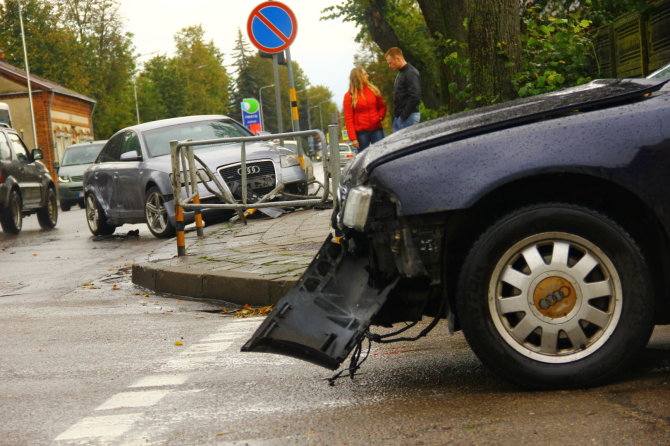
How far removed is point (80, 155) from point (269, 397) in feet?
95.7

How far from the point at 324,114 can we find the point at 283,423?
578 ft

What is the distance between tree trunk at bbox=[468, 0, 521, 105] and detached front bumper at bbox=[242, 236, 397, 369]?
6093mm

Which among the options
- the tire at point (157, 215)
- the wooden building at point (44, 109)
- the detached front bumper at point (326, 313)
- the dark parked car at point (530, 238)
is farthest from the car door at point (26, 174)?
the wooden building at point (44, 109)

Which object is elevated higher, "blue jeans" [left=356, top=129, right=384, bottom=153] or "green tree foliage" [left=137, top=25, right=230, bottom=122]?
"green tree foliage" [left=137, top=25, right=230, bottom=122]

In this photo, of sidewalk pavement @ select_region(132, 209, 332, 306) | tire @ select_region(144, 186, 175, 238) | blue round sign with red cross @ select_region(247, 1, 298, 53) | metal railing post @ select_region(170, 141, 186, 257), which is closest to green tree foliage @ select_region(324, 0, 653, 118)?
blue round sign with red cross @ select_region(247, 1, 298, 53)

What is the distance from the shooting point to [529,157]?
13.4ft

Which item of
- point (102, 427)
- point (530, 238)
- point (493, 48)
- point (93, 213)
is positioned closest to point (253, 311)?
point (102, 427)

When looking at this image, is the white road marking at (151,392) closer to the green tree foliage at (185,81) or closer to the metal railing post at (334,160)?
the metal railing post at (334,160)

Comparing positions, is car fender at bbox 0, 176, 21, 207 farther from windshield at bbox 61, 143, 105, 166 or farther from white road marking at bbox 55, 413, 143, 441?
white road marking at bbox 55, 413, 143, 441

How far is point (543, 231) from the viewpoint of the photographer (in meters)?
4.11

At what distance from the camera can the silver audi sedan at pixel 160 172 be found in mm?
13258

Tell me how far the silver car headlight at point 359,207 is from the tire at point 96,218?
42.4 feet

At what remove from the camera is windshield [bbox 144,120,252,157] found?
15.3 m

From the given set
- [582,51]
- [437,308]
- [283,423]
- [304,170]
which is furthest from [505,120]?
[304,170]
